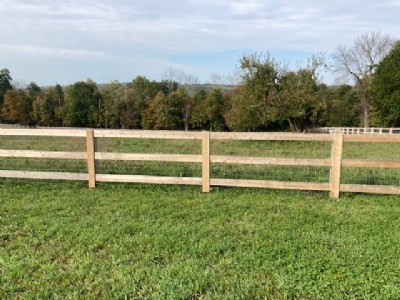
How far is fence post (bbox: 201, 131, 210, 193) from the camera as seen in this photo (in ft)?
20.0

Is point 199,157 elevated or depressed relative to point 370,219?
elevated

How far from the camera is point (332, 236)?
4074mm

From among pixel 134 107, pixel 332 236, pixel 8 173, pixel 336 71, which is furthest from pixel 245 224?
pixel 134 107

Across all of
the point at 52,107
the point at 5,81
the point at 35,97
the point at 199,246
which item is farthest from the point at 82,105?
the point at 199,246

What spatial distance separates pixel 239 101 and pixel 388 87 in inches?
679

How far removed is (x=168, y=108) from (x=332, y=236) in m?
44.9

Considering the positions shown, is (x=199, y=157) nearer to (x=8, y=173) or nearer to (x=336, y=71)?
(x=8, y=173)

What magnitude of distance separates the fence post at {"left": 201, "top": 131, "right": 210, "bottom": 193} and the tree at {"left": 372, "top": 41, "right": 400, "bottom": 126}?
99.1 ft

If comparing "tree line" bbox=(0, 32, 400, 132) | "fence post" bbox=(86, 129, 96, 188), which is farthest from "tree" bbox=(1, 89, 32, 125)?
"fence post" bbox=(86, 129, 96, 188)

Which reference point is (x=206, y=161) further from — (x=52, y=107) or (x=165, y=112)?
(x=52, y=107)

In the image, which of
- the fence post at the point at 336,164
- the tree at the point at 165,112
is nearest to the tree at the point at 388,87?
the tree at the point at 165,112

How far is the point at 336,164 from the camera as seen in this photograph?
19.0 ft

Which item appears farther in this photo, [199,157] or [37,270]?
[199,157]

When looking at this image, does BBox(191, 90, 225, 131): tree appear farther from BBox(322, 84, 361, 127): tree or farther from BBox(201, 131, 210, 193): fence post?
BBox(201, 131, 210, 193): fence post
